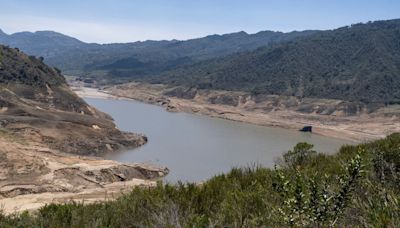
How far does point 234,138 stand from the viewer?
6962 cm

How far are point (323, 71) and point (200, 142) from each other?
7419 cm

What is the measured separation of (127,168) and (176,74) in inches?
5224

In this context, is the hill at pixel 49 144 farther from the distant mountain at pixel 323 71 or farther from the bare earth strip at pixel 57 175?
the distant mountain at pixel 323 71

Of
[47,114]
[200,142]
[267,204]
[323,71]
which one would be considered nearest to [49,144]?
[47,114]

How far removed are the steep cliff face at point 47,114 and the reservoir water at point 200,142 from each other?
2997 mm

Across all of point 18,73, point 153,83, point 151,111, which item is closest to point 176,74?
point 153,83

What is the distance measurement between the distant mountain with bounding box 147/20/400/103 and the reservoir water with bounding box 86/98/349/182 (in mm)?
27860

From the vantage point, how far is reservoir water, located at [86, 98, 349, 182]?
158 ft

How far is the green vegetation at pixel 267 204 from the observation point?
22.2 ft

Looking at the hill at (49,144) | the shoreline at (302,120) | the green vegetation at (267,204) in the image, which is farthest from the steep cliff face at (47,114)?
the green vegetation at (267,204)

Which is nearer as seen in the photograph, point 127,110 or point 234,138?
point 234,138

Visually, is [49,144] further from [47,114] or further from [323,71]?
[323,71]

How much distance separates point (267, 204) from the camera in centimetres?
925

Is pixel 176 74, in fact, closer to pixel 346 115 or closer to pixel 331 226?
pixel 346 115
